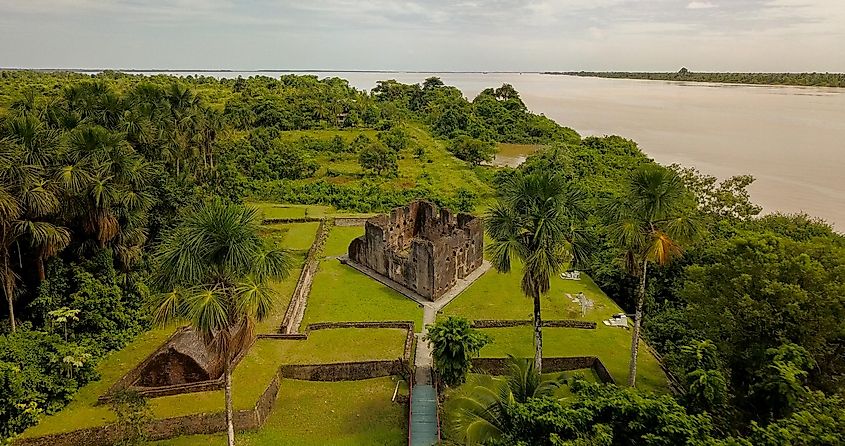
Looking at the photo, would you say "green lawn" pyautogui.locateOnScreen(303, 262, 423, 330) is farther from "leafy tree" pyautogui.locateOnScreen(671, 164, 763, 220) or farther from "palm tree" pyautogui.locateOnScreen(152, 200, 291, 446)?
"leafy tree" pyautogui.locateOnScreen(671, 164, 763, 220)

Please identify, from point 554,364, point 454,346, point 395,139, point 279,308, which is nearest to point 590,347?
point 554,364

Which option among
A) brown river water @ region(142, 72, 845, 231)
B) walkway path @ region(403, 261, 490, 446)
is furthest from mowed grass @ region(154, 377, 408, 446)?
brown river water @ region(142, 72, 845, 231)

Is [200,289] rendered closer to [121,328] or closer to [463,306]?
[121,328]

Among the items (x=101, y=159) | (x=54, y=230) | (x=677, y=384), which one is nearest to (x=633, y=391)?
(x=677, y=384)

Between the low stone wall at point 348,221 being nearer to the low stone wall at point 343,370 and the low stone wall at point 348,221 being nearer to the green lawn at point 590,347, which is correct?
the green lawn at point 590,347

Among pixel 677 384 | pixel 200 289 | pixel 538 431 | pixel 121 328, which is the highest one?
pixel 200 289

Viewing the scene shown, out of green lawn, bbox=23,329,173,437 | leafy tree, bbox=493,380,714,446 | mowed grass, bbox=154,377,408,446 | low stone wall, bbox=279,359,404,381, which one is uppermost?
leafy tree, bbox=493,380,714,446
